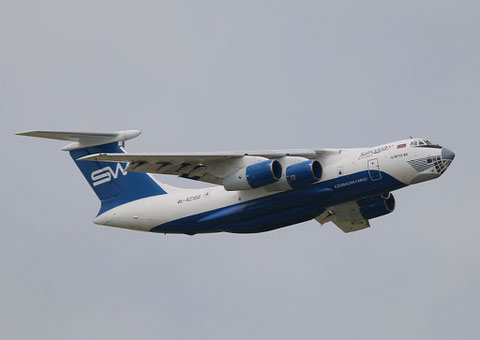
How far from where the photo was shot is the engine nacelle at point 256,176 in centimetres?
2116

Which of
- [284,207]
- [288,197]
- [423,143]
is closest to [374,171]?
[423,143]

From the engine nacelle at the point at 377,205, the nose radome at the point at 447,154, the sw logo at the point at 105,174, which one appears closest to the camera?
the nose radome at the point at 447,154

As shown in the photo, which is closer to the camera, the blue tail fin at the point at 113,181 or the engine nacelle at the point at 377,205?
the engine nacelle at the point at 377,205

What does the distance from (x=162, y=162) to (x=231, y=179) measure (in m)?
1.46

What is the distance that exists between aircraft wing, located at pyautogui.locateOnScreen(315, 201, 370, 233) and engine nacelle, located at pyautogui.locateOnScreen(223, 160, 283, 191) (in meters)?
2.34

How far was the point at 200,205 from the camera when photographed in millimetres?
22656

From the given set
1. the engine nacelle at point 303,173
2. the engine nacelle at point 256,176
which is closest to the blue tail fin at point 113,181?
the engine nacelle at point 256,176

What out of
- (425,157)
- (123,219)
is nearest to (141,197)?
(123,219)

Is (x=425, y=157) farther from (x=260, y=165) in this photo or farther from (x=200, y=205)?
(x=200, y=205)

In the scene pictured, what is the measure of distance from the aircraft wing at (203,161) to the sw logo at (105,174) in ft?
7.51

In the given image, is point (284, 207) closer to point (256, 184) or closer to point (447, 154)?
point (256, 184)

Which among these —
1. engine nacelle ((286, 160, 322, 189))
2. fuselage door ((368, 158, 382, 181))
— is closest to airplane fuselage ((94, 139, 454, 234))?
fuselage door ((368, 158, 382, 181))

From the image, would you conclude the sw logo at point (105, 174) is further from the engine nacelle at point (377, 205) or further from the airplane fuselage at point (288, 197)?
the engine nacelle at point (377, 205)

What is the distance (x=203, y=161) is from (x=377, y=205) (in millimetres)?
4239
